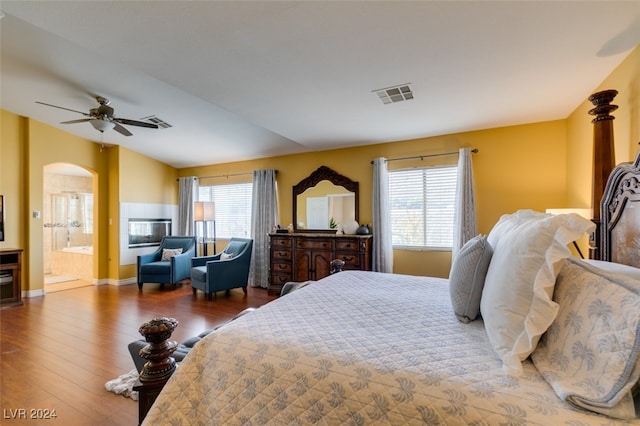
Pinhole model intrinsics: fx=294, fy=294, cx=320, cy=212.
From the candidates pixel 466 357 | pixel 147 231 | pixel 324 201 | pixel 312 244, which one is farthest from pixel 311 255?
pixel 147 231

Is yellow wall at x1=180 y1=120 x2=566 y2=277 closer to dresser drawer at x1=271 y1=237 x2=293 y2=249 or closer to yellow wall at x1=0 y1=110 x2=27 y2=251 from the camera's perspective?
dresser drawer at x1=271 y1=237 x2=293 y2=249

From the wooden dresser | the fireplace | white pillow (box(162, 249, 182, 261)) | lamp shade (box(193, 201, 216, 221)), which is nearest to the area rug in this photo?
the wooden dresser

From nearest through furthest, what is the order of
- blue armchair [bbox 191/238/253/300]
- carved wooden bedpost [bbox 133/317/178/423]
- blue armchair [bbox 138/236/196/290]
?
1. carved wooden bedpost [bbox 133/317/178/423]
2. blue armchair [bbox 191/238/253/300]
3. blue armchair [bbox 138/236/196/290]

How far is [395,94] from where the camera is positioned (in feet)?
9.53

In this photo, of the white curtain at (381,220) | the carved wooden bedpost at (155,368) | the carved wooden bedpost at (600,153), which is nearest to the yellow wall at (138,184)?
the white curtain at (381,220)

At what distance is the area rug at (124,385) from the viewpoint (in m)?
2.06

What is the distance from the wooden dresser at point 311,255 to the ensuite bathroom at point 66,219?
14.9 ft

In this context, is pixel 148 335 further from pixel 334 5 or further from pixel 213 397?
pixel 334 5

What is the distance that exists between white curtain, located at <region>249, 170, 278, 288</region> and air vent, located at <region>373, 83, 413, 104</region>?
288 cm

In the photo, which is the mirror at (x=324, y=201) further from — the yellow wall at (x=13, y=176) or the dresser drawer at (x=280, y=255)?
the yellow wall at (x=13, y=176)

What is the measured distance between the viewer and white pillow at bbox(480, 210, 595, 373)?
3.21ft

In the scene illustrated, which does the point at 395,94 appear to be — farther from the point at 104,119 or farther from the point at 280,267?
the point at 104,119

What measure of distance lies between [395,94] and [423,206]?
190cm

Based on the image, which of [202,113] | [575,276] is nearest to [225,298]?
[202,113]
